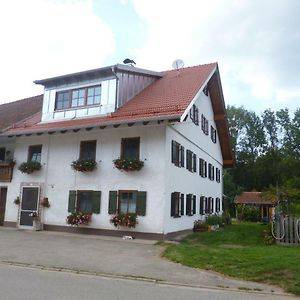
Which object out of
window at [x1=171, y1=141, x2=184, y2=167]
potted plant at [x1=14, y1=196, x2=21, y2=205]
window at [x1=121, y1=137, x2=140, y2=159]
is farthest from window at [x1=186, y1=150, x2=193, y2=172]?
potted plant at [x1=14, y1=196, x2=21, y2=205]

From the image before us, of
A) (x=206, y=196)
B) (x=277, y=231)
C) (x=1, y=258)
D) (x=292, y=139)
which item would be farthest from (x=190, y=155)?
(x=292, y=139)

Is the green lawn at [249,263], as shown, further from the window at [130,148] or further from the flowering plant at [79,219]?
the flowering plant at [79,219]

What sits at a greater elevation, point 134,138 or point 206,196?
point 134,138

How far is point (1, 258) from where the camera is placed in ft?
39.2

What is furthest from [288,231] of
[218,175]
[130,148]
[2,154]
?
[218,175]

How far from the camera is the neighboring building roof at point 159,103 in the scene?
711 inches

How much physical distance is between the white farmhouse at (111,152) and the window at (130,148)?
0.15 ft

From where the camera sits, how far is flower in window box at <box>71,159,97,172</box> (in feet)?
64.1

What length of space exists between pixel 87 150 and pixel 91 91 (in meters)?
3.11

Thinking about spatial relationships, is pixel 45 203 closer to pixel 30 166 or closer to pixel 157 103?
pixel 30 166

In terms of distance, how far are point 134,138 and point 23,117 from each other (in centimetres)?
885

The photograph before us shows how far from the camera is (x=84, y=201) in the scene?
1998 centimetres

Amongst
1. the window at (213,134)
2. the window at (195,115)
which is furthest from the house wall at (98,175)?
the window at (213,134)

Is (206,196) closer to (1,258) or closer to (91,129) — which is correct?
(91,129)
